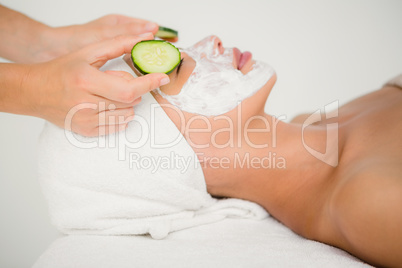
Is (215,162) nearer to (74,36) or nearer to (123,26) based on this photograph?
(123,26)

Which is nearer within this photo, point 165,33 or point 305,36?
point 165,33

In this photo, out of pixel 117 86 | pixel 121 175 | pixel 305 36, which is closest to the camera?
pixel 117 86

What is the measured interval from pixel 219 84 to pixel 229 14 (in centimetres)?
104

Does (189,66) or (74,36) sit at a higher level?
(74,36)

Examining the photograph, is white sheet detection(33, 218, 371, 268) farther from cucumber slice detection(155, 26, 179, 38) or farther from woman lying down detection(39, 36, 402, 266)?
cucumber slice detection(155, 26, 179, 38)

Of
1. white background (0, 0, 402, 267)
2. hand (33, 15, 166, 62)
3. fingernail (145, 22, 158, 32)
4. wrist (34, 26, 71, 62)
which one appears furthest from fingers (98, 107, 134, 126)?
white background (0, 0, 402, 267)

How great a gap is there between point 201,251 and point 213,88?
565mm

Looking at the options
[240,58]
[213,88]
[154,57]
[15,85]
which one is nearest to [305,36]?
[240,58]

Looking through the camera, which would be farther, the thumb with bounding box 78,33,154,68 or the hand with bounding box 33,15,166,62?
the hand with bounding box 33,15,166,62

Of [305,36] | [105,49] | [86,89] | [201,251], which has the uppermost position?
[305,36]

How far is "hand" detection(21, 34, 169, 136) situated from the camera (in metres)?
0.91

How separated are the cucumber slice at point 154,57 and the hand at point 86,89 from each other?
1.2 inches

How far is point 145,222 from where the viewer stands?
1.24 m

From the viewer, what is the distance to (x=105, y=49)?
1009 millimetres
